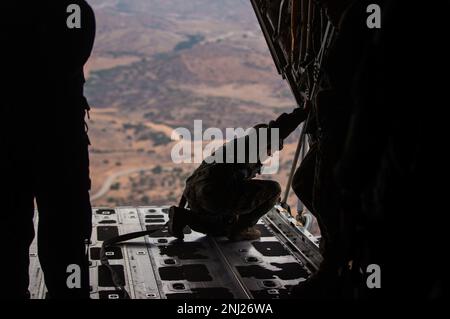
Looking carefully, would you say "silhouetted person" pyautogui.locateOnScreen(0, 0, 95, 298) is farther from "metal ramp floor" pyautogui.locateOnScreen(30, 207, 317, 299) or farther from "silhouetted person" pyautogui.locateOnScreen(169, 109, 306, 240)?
"silhouetted person" pyautogui.locateOnScreen(169, 109, 306, 240)

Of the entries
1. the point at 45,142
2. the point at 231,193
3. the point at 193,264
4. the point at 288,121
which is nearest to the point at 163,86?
the point at 231,193

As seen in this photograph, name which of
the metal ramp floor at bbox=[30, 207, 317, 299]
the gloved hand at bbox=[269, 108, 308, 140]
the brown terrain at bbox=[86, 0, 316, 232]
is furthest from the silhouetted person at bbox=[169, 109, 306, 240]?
the brown terrain at bbox=[86, 0, 316, 232]

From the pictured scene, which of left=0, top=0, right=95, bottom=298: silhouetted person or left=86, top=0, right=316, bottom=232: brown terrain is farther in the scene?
left=86, top=0, right=316, bottom=232: brown terrain

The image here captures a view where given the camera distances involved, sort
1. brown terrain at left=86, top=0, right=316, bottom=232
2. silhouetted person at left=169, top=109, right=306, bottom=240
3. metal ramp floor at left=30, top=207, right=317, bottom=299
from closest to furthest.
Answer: metal ramp floor at left=30, top=207, right=317, bottom=299 → silhouetted person at left=169, top=109, right=306, bottom=240 → brown terrain at left=86, top=0, right=316, bottom=232

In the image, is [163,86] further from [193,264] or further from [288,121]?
[193,264]

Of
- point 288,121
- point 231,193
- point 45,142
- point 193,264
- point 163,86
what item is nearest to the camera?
point 45,142
